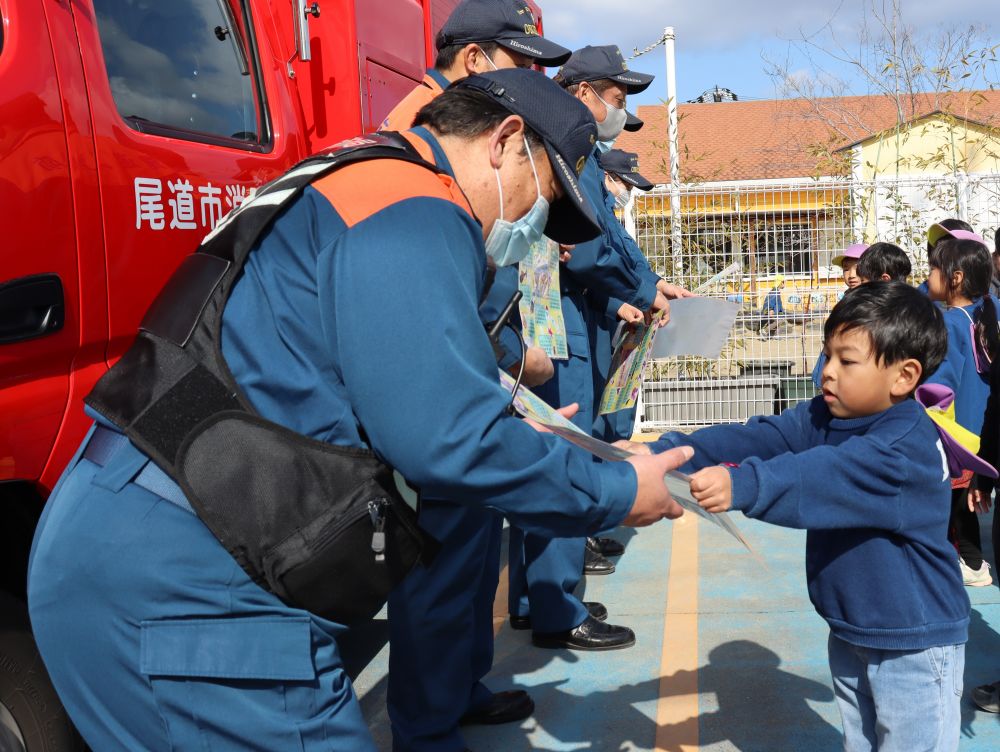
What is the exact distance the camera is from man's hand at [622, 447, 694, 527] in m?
1.87

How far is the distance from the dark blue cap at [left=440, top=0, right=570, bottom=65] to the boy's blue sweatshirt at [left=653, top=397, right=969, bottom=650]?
180 cm

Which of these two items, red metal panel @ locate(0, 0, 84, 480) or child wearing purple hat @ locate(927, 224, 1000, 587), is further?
child wearing purple hat @ locate(927, 224, 1000, 587)

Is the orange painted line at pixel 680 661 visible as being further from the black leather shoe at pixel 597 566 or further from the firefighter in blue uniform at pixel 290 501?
the firefighter in blue uniform at pixel 290 501

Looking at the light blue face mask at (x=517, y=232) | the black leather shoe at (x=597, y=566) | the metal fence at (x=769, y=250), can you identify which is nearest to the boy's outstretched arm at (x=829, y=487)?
the light blue face mask at (x=517, y=232)

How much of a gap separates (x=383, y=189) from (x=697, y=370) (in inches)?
318

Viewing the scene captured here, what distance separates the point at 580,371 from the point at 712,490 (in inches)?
76.8

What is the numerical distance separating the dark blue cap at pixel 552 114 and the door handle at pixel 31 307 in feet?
3.61

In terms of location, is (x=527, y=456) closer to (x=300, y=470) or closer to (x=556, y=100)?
(x=300, y=470)

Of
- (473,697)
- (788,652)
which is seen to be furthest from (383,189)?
(788,652)

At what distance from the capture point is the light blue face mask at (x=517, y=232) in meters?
2.04

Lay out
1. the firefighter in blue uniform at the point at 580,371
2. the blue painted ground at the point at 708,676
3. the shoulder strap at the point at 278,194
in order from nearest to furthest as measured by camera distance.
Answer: the shoulder strap at the point at 278,194 → the blue painted ground at the point at 708,676 → the firefighter in blue uniform at the point at 580,371

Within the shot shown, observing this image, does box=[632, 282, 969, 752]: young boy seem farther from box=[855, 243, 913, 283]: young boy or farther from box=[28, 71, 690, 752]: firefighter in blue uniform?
box=[855, 243, 913, 283]: young boy

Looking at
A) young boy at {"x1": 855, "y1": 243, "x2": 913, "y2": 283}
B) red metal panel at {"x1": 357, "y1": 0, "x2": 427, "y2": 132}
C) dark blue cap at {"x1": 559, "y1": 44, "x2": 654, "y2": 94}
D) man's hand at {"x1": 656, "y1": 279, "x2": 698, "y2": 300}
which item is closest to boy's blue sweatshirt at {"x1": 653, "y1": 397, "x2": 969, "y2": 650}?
red metal panel at {"x1": 357, "y1": 0, "x2": 427, "y2": 132}

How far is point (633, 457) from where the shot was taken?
198cm
